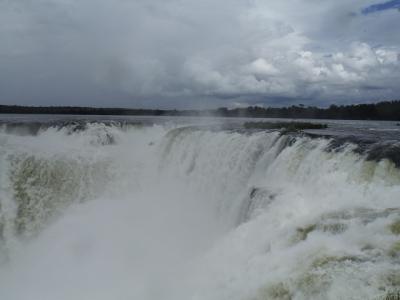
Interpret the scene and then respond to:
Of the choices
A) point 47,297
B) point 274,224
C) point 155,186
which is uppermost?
point 274,224

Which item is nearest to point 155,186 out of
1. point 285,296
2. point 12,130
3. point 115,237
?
point 115,237

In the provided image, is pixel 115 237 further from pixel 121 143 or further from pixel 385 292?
pixel 121 143

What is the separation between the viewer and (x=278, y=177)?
1090cm

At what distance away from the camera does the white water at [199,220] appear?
18.0ft

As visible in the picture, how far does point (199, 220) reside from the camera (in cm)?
1334

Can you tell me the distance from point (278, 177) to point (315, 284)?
6.14 m

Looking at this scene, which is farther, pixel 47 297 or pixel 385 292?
pixel 47 297

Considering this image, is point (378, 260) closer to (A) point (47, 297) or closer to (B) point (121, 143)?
(A) point (47, 297)

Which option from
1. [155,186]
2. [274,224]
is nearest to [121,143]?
[155,186]

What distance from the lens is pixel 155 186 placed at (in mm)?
17609

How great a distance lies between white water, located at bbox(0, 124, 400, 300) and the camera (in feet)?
18.0

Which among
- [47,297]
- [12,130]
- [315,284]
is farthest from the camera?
[12,130]

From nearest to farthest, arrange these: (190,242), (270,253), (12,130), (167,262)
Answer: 1. (270,253)
2. (167,262)
3. (190,242)
4. (12,130)

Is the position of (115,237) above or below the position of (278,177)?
below
